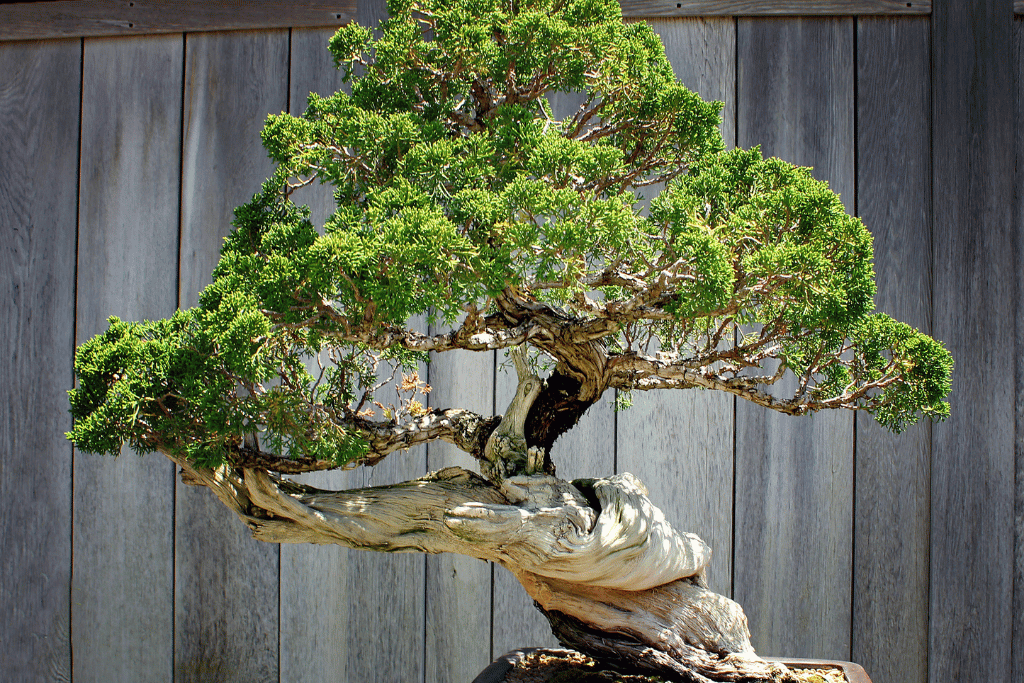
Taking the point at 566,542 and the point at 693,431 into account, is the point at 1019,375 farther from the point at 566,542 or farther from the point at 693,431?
the point at 566,542

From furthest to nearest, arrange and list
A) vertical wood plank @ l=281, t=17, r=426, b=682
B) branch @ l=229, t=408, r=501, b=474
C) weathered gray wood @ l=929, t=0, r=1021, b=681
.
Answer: vertical wood plank @ l=281, t=17, r=426, b=682 → weathered gray wood @ l=929, t=0, r=1021, b=681 → branch @ l=229, t=408, r=501, b=474

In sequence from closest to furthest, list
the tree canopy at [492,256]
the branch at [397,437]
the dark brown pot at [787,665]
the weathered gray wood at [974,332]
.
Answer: the tree canopy at [492,256]
the branch at [397,437]
the dark brown pot at [787,665]
the weathered gray wood at [974,332]

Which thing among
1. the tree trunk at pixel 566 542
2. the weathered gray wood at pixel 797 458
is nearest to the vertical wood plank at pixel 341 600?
the tree trunk at pixel 566 542

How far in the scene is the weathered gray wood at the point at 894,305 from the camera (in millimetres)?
1851

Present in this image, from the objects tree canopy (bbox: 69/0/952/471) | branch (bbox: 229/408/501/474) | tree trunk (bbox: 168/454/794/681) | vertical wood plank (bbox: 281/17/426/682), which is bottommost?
vertical wood plank (bbox: 281/17/426/682)

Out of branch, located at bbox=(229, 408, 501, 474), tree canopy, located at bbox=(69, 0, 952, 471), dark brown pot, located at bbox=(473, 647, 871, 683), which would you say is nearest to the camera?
tree canopy, located at bbox=(69, 0, 952, 471)

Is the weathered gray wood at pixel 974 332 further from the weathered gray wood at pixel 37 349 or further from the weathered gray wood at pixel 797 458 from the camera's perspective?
the weathered gray wood at pixel 37 349

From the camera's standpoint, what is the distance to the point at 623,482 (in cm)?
140

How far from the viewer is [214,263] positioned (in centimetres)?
197

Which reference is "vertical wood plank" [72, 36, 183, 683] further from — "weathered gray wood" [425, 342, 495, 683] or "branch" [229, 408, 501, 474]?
"branch" [229, 408, 501, 474]

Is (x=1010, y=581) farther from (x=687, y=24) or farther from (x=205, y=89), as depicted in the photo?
(x=205, y=89)

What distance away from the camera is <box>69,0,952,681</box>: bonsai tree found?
38.2 inches

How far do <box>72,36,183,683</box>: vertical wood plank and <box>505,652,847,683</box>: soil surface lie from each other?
1081 millimetres

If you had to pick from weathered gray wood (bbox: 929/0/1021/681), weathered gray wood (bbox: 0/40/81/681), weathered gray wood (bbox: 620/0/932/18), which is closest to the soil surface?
weathered gray wood (bbox: 929/0/1021/681)
